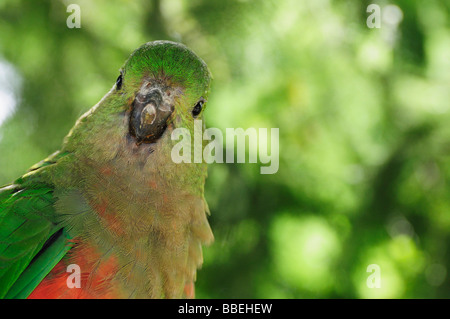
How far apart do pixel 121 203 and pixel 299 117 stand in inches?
55.6

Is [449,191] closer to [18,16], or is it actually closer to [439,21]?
[439,21]

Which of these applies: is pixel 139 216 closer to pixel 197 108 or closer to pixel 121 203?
pixel 121 203

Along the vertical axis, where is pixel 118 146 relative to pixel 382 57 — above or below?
below

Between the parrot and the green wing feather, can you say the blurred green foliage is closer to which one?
the parrot

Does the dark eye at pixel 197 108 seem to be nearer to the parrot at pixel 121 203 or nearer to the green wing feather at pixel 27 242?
the parrot at pixel 121 203

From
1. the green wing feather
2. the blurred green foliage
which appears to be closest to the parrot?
the green wing feather

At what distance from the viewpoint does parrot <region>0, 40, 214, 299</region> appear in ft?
4.36

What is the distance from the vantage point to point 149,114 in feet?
4.80

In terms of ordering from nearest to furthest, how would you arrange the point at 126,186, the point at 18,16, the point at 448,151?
1. the point at 126,186
2. the point at 18,16
3. the point at 448,151

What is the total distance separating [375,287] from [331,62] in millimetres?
1310

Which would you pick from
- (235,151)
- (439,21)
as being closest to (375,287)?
(235,151)

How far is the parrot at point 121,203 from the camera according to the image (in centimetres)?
133

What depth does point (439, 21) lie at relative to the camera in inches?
99.3

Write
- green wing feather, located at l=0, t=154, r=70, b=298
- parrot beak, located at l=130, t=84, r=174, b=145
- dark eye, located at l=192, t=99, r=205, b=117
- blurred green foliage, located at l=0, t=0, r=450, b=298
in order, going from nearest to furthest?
green wing feather, located at l=0, t=154, r=70, b=298 < parrot beak, located at l=130, t=84, r=174, b=145 < dark eye, located at l=192, t=99, r=205, b=117 < blurred green foliage, located at l=0, t=0, r=450, b=298
